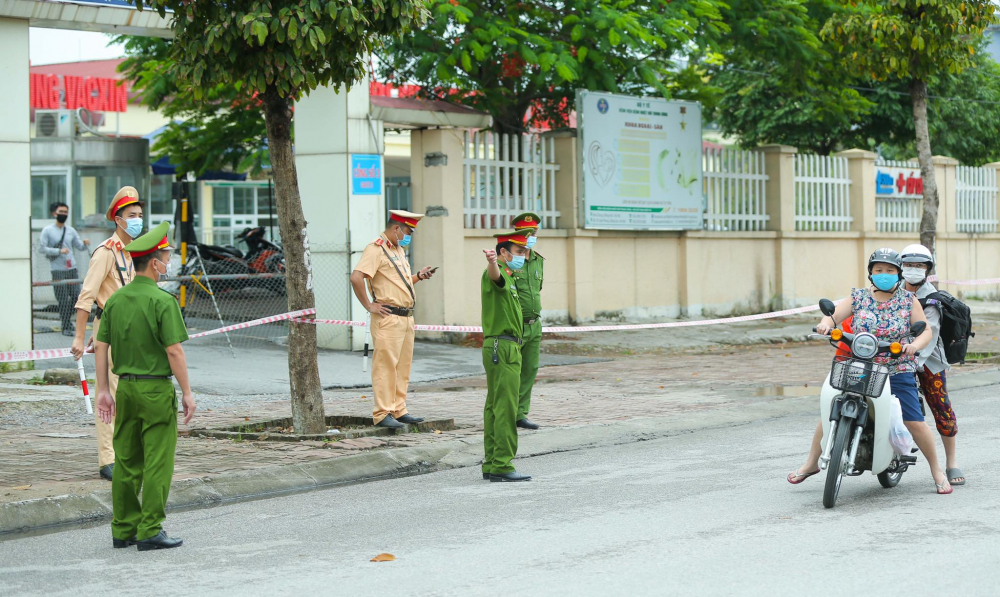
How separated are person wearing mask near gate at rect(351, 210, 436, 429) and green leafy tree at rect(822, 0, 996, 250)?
8.36 metres

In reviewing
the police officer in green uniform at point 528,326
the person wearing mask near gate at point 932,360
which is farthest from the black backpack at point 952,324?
the police officer in green uniform at point 528,326

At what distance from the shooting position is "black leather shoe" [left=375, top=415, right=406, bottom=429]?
9875 mm

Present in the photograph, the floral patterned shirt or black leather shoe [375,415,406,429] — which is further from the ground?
the floral patterned shirt

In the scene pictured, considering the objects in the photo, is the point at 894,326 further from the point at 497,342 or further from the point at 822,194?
the point at 822,194

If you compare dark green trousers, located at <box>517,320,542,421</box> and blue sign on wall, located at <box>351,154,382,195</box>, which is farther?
blue sign on wall, located at <box>351,154,382,195</box>

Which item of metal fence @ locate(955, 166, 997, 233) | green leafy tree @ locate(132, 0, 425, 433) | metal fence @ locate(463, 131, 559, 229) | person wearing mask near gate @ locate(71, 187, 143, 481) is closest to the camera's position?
person wearing mask near gate @ locate(71, 187, 143, 481)

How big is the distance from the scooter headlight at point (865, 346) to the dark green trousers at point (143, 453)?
3713 millimetres

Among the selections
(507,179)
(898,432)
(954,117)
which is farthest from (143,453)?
(954,117)

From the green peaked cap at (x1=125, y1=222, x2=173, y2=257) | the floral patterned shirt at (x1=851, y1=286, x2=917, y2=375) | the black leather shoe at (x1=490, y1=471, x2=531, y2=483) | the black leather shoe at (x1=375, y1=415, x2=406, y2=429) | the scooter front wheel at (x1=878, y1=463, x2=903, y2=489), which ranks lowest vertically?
the black leather shoe at (x1=490, y1=471, x2=531, y2=483)

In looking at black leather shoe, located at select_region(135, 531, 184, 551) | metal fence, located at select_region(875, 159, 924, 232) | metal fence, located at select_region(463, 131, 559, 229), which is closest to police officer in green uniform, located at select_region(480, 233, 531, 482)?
black leather shoe, located at select_region(135, 531, 184, 551)

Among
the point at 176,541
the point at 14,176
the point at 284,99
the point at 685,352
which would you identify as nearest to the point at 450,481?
the point at 176,541

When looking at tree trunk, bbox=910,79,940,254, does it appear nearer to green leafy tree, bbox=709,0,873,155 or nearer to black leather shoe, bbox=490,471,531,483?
green leafy tree, bbox=709,0,873,155

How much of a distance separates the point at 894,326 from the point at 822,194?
1726 cm

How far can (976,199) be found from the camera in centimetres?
2809
